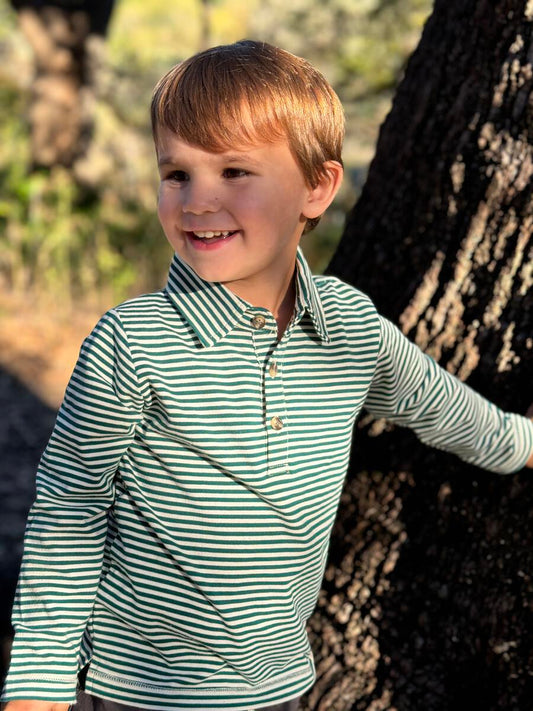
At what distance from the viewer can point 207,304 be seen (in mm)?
1472

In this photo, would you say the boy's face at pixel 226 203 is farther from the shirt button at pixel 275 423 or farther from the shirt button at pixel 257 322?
the shirt button at pixel 275 423

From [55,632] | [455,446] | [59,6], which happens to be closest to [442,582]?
[455,446]

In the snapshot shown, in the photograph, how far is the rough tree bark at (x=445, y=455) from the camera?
1894 millimetres

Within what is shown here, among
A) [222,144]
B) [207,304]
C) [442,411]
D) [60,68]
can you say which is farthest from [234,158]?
[60,68]

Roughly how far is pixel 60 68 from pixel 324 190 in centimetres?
709

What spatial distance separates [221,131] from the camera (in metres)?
1.41

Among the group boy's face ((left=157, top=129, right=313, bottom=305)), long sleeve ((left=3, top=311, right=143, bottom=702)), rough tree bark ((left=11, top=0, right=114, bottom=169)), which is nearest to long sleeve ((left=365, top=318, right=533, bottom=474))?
boy's face ((left=157, top=129, right=313, bottom=305))

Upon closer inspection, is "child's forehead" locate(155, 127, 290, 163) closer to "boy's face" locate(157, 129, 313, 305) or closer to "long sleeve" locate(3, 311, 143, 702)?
"boy's face" locate(157, 129, 313, 305)

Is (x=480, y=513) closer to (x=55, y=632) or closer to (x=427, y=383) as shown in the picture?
(x=427, y=383)

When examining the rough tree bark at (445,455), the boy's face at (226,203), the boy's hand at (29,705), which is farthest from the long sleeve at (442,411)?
the boy's hand at (29,705)

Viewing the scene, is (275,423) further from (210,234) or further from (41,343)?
(41,343)

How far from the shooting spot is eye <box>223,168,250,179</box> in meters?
1.45

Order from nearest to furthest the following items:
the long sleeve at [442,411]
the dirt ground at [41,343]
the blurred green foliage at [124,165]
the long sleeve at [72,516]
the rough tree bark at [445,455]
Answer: the long sleeve at [72,516], the long sleeve at [442,411], the rough tree bark at [445,455], the dirt ground at [41,343], the blurred green foliage at [124,165]

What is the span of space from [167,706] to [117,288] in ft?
15.5
